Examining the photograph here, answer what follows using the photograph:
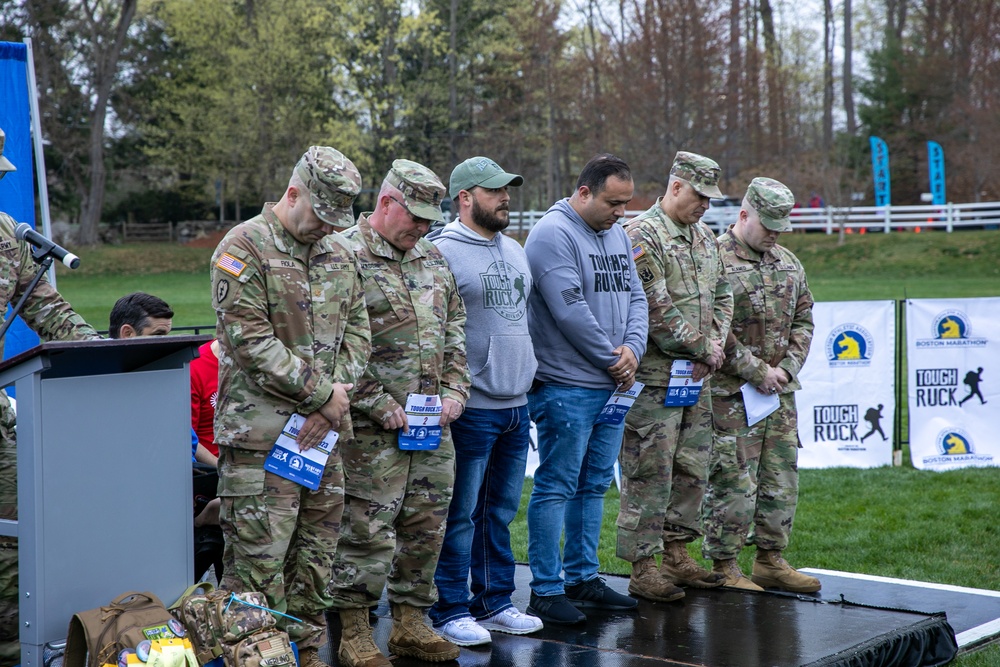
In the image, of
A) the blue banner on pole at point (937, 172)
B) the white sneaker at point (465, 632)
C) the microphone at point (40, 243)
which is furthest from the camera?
the blue banner on pole at point (937, 172)

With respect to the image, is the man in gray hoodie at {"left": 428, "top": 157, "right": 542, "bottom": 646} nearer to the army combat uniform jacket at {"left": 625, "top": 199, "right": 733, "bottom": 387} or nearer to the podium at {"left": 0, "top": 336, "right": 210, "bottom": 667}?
the army combat uniform jacket at {"left": 625, "top": 199, "right": 733, "bottom": 387}

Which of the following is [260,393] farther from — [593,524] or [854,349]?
[854,349]

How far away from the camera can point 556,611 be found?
4469 millimetres

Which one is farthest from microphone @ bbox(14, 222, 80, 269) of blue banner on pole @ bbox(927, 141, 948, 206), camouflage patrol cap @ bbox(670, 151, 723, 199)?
blue banner on pole @ bbox(927, 141, 948, 206)

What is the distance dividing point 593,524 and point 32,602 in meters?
2.55

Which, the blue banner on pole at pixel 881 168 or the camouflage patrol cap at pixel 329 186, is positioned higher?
the blue banner on pole at pixel 881 168

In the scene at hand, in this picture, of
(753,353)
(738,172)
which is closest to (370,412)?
(753,353)

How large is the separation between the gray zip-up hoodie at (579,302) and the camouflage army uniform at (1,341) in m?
1.85

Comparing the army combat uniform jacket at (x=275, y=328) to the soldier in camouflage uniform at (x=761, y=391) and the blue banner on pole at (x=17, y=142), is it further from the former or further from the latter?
the blue banner on pole at (x=17, y=142)

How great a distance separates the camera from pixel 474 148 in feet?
99.6

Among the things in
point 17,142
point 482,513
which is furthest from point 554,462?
point 17,142

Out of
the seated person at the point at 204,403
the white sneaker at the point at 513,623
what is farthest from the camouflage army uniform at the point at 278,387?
the seated person at the point at 204,403

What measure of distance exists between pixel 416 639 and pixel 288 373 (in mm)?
1238

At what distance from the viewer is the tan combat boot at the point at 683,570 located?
5.16m
